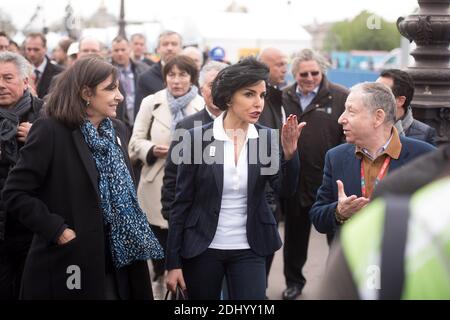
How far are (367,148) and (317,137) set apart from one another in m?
2.50

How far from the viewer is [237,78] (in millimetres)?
4523

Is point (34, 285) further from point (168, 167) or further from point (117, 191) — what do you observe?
point (168, 167)

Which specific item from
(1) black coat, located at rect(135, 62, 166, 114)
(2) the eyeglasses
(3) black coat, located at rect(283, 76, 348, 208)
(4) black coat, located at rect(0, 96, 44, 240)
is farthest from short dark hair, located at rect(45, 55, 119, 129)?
(1) black coat, located at rect(135, 62, 166, 114)

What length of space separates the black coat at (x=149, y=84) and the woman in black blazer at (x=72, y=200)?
372 cm

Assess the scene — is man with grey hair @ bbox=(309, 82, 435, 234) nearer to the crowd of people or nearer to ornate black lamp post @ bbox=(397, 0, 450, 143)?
the crowd of people

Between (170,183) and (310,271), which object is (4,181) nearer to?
(170,183)

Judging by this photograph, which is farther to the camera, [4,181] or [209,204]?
[4,181]

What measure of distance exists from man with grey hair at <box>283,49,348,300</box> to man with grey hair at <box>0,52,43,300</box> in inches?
98.9

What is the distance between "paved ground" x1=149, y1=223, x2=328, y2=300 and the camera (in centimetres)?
687

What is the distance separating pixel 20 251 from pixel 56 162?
937 mm

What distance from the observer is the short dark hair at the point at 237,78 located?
452 cm

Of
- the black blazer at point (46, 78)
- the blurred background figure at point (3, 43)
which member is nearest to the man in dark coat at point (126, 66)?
the black blazer at point (46, 78)
